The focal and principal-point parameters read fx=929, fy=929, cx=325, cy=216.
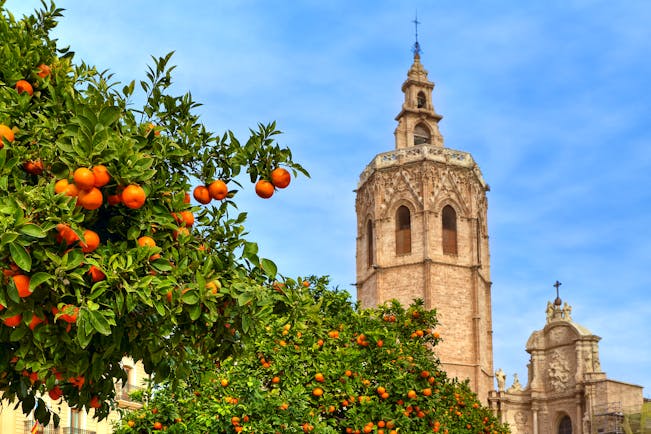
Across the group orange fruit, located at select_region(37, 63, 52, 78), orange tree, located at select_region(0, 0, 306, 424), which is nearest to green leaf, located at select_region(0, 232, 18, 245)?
orange tree, located at select_region(0, 0, 306, 424)

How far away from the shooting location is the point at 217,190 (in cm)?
807

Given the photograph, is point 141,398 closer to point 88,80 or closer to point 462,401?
point 462,401

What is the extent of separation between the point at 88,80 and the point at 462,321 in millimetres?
54467

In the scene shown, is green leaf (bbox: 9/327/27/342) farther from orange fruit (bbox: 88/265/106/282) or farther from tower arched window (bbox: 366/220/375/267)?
tower arched window (bbox: 366/220/375/267)

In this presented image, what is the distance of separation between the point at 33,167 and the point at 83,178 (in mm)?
803

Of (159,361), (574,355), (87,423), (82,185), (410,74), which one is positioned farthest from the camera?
(410,74)

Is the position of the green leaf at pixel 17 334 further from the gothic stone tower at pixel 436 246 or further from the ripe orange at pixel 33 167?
the gothic stone tower at pixel 436 246

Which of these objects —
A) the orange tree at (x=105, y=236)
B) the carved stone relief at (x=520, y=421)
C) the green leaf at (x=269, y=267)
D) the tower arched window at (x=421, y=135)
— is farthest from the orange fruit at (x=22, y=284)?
the tower arched window at (x=421, y=135)

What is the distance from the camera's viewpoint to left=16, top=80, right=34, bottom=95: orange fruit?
25.3 feet

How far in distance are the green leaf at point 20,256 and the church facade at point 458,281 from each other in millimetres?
53369

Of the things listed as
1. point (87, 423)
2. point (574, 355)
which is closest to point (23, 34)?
point (87, 423)

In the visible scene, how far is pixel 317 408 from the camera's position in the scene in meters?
18.6

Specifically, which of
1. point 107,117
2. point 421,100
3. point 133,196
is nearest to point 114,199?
point 133,196

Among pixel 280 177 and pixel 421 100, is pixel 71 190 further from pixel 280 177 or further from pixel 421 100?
pixel 421 100
